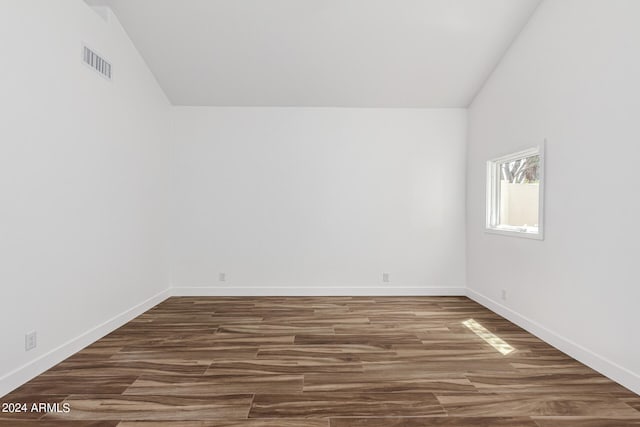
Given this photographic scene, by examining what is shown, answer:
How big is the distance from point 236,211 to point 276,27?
2.36m

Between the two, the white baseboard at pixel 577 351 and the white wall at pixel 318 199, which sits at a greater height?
the white wall at pixel 318 199

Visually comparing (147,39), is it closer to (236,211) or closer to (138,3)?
(138,3)

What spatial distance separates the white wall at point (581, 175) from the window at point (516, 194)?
12 cm

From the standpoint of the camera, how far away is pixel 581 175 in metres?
2.94

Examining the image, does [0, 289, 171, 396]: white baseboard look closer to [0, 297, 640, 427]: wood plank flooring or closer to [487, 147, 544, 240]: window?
[0, 297, 640, 427]: wood plank flooring

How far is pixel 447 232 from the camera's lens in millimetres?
5219

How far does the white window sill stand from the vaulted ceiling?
5.92 feet

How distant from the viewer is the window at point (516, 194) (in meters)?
3.66

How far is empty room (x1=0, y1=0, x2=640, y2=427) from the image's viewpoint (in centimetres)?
241

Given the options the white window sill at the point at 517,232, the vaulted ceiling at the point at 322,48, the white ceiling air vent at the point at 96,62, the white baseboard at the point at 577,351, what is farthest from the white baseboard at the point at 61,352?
the white window sill at the point at 517,232

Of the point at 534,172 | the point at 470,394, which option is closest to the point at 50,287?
the point at 470,394

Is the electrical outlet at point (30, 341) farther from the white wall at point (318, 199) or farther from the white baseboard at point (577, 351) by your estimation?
the white baseboard at point (577, 351)

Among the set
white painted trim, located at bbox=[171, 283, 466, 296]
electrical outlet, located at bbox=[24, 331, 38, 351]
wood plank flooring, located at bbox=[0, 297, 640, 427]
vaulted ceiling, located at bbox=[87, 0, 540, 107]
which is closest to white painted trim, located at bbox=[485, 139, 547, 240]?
wood plank flooring, located at bbox=[0, 297, 640, 427]

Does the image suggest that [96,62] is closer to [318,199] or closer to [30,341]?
[30,341]
